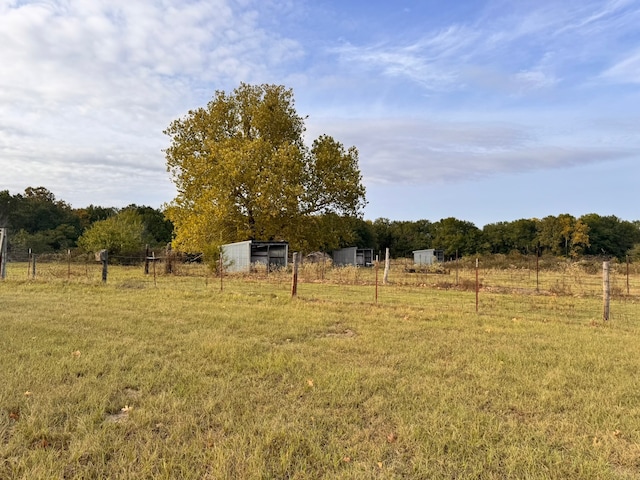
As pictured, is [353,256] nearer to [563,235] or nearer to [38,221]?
[563,235]

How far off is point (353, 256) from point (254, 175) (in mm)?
18676

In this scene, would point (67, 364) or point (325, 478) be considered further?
point (67, 364)

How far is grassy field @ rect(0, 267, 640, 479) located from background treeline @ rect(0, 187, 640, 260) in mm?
42902

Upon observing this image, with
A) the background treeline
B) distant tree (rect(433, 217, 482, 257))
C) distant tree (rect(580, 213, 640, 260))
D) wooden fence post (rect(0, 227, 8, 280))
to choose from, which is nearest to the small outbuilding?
the background treeline

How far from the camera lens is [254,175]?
2509 centimetres

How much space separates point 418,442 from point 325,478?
0.87 meters

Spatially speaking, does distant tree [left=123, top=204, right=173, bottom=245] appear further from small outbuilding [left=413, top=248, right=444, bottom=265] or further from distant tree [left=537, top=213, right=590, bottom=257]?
distant tree [left=537, top=213, right=590, bottom=257]

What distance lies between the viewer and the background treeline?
173 feet

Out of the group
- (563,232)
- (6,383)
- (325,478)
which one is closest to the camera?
(325,478)

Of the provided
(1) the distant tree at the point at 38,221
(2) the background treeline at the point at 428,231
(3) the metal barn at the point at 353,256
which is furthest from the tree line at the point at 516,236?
(1) the distant tree at the point at 38,221

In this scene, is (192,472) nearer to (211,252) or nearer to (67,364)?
(67,364)

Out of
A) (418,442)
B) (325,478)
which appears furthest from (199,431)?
(418,442)

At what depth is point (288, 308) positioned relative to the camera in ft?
32.8

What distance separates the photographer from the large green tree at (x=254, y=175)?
83.6 ft
